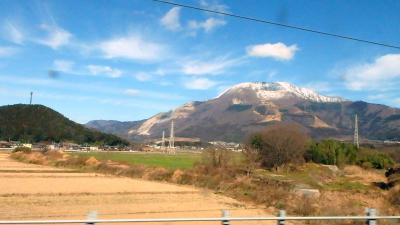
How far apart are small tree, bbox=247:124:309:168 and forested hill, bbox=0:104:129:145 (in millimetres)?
116322

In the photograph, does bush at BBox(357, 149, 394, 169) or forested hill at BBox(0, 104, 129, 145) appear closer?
bush at BBox(357, 149, 394, 169)

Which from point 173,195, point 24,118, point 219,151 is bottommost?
point 173,195

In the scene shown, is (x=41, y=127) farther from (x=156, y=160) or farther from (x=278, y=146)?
(x=278, y=146)

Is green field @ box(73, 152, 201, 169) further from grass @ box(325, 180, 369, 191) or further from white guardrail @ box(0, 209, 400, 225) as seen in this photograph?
white guardrail @ box(0, 209, 400, 225)

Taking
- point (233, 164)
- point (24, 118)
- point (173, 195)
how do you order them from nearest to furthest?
1. point (173, 195)
2. point (233, 164)
3. point (24, 118)

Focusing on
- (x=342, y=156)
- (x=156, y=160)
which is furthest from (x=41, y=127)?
(x=342, y=156)

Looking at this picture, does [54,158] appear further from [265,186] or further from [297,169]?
[265,186]

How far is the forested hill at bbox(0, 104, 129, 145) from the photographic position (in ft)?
543

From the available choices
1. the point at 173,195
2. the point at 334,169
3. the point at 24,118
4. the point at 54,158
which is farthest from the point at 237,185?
the point at 24,118

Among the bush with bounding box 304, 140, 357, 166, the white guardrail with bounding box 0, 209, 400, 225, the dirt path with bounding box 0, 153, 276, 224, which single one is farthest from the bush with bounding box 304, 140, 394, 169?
the white guardrail with bounding box 0, 209, 400, 225

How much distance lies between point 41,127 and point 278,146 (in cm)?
12589

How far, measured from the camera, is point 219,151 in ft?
198

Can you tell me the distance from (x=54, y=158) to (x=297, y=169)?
4339 cm

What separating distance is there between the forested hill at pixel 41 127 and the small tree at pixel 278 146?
11632 cm
